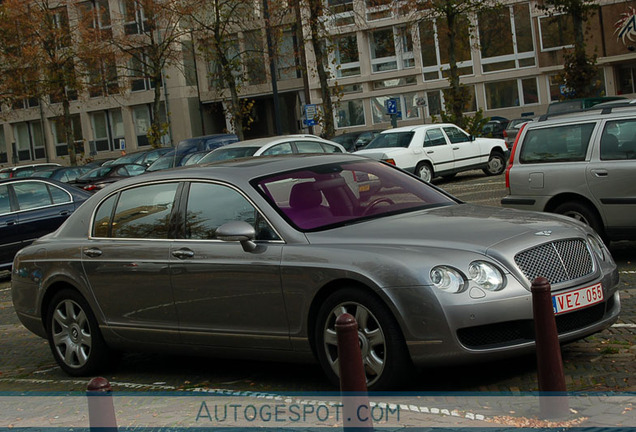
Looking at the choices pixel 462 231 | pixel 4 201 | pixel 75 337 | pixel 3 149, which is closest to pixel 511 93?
pixel 3 149

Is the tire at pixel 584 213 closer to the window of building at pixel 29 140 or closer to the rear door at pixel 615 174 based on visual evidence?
the rear door at pixel 615 174

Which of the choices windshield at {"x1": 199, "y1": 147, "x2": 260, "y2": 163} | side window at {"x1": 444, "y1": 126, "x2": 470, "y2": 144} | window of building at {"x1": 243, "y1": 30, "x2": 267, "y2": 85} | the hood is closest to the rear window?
the hood

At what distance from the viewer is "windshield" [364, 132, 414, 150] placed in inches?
1021

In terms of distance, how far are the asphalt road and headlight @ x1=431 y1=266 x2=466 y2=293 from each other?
689 mm

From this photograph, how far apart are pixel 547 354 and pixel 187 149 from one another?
24.4 metres

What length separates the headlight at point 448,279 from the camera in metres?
5.55

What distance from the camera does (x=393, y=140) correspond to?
2627 centimetres

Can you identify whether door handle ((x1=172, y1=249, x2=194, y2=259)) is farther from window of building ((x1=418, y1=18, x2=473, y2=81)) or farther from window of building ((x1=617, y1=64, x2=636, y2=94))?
window of building ((x1=617, y1=64, x2=636, y2=94))

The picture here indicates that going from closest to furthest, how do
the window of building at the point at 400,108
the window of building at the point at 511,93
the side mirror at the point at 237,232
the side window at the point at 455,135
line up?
the side mirror at the point at 237,232 → the side window at the point at 455,135 → the window of building at the point at 511,93 → the window of building at the point at 400,108

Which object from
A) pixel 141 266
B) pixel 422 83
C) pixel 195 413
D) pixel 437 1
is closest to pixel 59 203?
pixel 141 266

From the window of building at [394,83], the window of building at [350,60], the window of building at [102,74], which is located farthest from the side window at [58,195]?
the window of building at [394,83]

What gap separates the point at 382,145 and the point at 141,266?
19.7m

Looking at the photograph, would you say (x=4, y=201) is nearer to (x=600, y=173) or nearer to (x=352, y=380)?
(x=600, y=173)

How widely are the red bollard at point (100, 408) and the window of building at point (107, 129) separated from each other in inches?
2437
